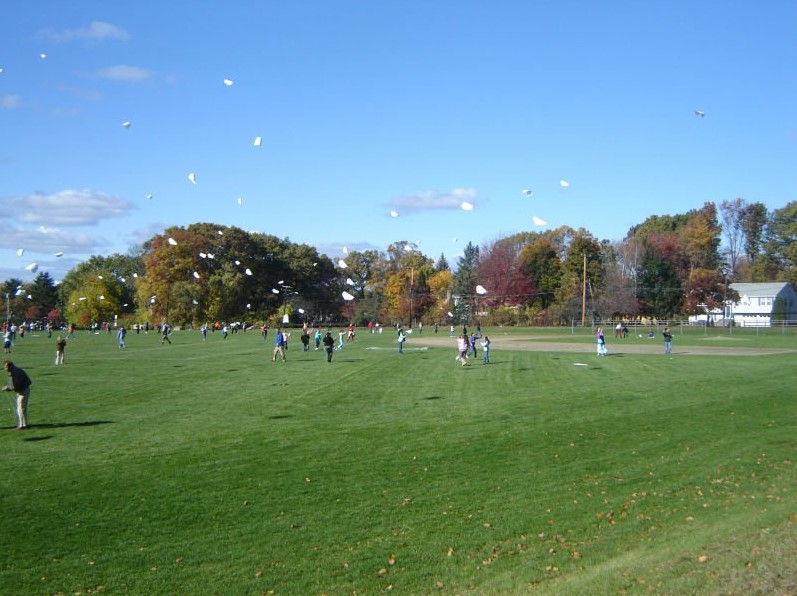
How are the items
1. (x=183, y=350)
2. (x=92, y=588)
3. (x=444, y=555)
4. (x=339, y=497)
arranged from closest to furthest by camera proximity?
1. (x=92, y=588)
2. (x=444, y=555)
3. (x=339, y=497)
4. (x=183, y=350)

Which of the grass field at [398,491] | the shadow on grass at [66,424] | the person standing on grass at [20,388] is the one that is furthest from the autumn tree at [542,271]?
the person standing on grass at [20,388]

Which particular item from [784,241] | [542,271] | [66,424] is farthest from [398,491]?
[784,241]

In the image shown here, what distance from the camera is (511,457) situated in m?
16.7

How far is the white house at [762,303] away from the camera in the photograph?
11106cm

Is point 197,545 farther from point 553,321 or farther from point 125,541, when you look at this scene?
point 553,321

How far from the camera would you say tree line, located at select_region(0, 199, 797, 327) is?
348 feet

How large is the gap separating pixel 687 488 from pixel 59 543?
11291mm

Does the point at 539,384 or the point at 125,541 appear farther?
the point at 539,384

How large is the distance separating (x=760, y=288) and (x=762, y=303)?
9.04 feet

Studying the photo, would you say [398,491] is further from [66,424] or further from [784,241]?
[784,241]

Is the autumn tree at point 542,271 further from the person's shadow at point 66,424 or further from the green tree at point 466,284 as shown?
the person's shadow at point 66,424

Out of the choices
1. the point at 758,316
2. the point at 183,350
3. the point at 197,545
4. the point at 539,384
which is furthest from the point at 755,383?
the point at 758,316

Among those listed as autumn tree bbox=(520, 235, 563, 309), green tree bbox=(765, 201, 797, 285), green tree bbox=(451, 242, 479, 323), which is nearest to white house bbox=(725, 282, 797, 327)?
green tree bbox=(765, 201, 797, 285)

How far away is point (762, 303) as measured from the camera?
370 feet
